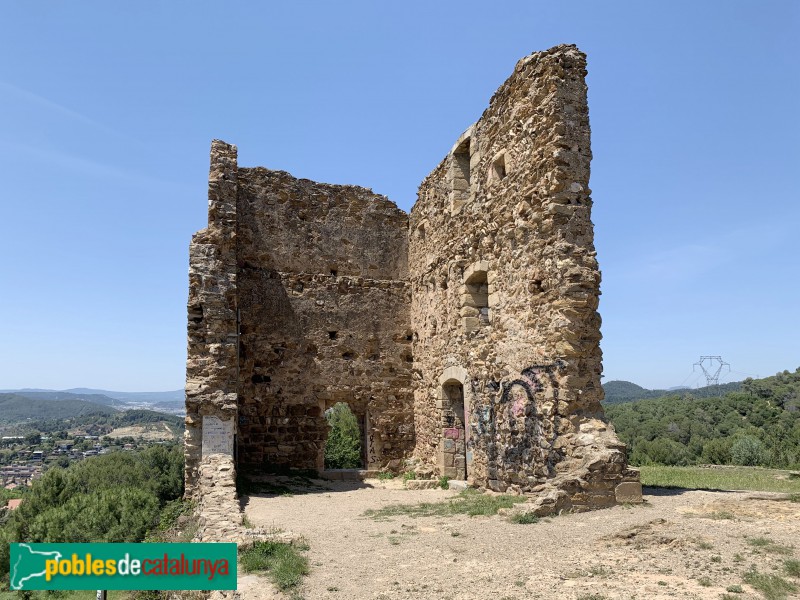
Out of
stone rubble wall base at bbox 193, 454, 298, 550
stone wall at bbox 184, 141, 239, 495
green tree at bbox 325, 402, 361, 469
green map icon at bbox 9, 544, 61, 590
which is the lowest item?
green tree at bbox 325, 402, 361, 469

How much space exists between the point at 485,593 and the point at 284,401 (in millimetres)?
8963

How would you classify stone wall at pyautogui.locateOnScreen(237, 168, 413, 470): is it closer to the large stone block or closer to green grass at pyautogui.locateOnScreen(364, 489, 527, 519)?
green grass at pyautogui.locateOnScreen(364, 489, 527, 519)

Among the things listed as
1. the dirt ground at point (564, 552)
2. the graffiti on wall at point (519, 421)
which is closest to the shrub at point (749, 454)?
the graffiti on wall at point (519, 421)

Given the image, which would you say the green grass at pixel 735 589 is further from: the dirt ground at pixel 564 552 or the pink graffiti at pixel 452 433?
the pink graffiti at pixel 452 433

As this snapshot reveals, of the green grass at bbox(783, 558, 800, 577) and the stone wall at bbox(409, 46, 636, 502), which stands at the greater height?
the stone wall at bbox(409, 46, 636, 502)

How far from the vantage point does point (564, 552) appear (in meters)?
5.05

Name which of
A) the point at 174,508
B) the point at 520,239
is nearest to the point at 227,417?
the point at 174,508

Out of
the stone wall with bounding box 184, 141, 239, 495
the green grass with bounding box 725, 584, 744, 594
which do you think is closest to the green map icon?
the green grass with bounding box 725, 584, 744, 594

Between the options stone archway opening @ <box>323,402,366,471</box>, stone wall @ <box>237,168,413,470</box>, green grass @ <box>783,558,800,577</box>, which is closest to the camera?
green grass @ <box>783,558,800,577</box>

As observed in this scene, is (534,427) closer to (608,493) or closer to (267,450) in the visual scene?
(608,493)

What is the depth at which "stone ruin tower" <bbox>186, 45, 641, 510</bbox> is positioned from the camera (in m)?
7.84

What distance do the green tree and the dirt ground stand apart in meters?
17.9

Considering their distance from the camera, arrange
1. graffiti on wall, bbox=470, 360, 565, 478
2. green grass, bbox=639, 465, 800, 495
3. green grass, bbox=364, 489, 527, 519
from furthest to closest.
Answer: green grass, bbox=639, 465, 800, 495, graffiti on wall, bbox=470, 360, 565, 478, green grass, bbox=364, 489, 527, 519

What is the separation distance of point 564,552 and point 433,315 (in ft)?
25.1
